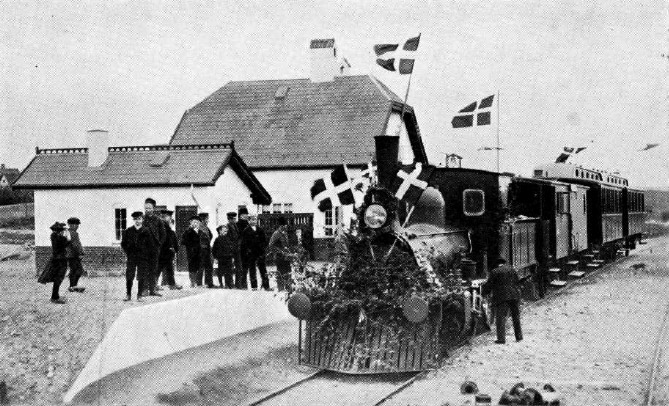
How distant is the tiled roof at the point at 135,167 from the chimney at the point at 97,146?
16cm

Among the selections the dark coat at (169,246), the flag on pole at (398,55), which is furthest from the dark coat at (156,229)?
the flag on pole at (398,55)

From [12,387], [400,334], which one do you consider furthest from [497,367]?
[12,387]

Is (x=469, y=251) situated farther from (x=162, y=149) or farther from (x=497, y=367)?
(x=162, y=149)

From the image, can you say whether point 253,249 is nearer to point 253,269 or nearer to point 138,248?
Result: point 253,269

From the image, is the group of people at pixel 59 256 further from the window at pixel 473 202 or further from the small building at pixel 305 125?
the small building at pixel 305 125

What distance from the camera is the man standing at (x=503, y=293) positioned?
12094mm

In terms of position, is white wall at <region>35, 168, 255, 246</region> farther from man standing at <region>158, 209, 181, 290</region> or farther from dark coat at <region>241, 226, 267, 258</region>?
man standing at <region>158, 209, 181, 290</region>

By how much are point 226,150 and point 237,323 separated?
11.3 m

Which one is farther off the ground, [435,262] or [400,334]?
[435,262]

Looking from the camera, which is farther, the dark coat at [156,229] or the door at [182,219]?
the door at [182,219]

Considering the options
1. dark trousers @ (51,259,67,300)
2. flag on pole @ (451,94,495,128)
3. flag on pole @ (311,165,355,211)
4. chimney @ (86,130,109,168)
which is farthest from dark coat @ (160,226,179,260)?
chimney @ (86,130,109,168)

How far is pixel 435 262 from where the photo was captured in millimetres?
10719

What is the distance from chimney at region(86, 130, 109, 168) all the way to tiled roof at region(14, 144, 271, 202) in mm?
162

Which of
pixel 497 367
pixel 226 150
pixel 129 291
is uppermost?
pixel 226 150
